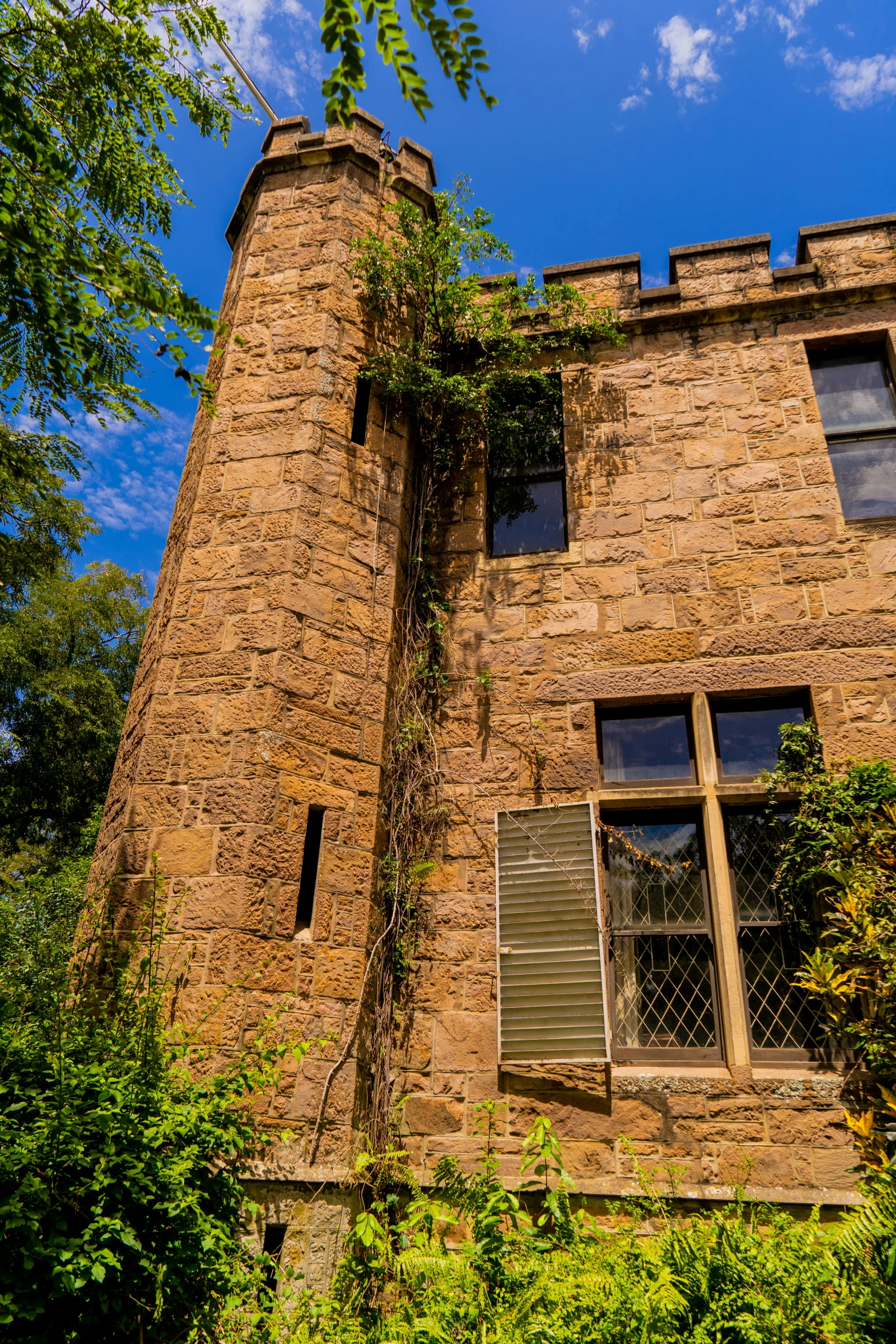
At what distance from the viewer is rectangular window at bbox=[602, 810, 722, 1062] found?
504cm

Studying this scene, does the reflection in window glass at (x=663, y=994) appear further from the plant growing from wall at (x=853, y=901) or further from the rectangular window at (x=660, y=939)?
the plant growing from wall at (x=853, y=901)

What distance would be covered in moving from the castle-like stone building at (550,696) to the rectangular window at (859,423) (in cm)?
2

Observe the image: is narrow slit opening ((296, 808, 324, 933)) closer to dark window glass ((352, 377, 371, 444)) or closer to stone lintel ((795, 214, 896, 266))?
dark window glass ((352, 377, 371, 444))

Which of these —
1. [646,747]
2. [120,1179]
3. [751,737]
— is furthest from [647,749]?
[120,1179]

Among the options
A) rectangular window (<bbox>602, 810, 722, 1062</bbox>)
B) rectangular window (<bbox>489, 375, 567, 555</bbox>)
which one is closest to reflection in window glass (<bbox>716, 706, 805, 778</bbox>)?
rectangular window (<bbox>602, 810, 722, 1062</bbox>)

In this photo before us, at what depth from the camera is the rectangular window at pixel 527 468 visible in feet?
21.9

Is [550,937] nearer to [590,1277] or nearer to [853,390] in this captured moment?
[590,1277]

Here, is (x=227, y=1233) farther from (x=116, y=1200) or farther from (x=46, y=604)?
(x=46, y=604)

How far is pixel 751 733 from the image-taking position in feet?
18.5

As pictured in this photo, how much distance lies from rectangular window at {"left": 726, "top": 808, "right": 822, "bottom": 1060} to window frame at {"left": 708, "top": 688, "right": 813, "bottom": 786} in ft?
0.67

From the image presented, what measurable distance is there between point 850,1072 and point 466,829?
8.07ft

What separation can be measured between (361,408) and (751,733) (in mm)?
3435

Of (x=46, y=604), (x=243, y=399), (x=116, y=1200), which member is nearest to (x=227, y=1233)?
(x=116, y=1200)

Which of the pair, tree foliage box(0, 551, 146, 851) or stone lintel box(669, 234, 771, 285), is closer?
stone lintel box(669, 234, 771, 285)
